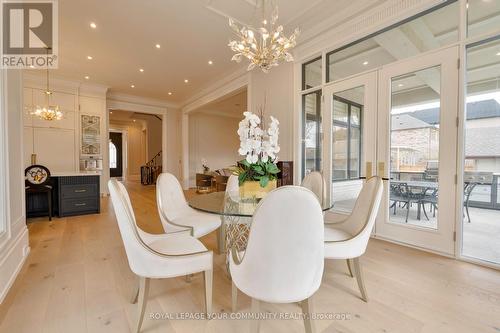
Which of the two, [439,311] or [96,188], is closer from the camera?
[439,311]

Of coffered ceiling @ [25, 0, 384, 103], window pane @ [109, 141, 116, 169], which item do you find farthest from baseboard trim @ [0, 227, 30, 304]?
window pane @ [109, 141, 116, 169]

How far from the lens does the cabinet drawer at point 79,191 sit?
4.18m

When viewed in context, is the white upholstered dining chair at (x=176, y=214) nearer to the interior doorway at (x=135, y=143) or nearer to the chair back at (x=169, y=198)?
the chair back at (x=169, y=198)

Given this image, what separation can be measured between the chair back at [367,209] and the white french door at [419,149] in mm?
1413

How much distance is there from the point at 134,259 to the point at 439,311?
2.17m

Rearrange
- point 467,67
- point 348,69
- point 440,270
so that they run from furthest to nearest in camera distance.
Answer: point 348,69 < point 467,67 < point 440,270

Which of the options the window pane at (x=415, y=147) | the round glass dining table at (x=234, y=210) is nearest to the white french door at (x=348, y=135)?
the window pane at (x=415, y=147)

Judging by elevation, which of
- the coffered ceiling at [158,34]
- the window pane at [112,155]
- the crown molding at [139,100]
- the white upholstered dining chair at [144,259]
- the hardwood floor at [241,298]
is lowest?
the hardwood floor at [241,298]

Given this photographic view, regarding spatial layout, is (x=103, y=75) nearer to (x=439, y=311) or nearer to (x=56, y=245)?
(x=56, y=245)

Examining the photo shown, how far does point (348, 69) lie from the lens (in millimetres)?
3449

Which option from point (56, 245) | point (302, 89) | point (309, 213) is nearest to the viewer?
point (309, 213)

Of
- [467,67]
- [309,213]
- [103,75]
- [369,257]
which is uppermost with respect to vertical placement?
[103,75]

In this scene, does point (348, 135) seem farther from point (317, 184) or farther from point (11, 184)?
point (11, 184)

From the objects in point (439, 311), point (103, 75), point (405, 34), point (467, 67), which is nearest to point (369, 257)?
point (439, 311)
